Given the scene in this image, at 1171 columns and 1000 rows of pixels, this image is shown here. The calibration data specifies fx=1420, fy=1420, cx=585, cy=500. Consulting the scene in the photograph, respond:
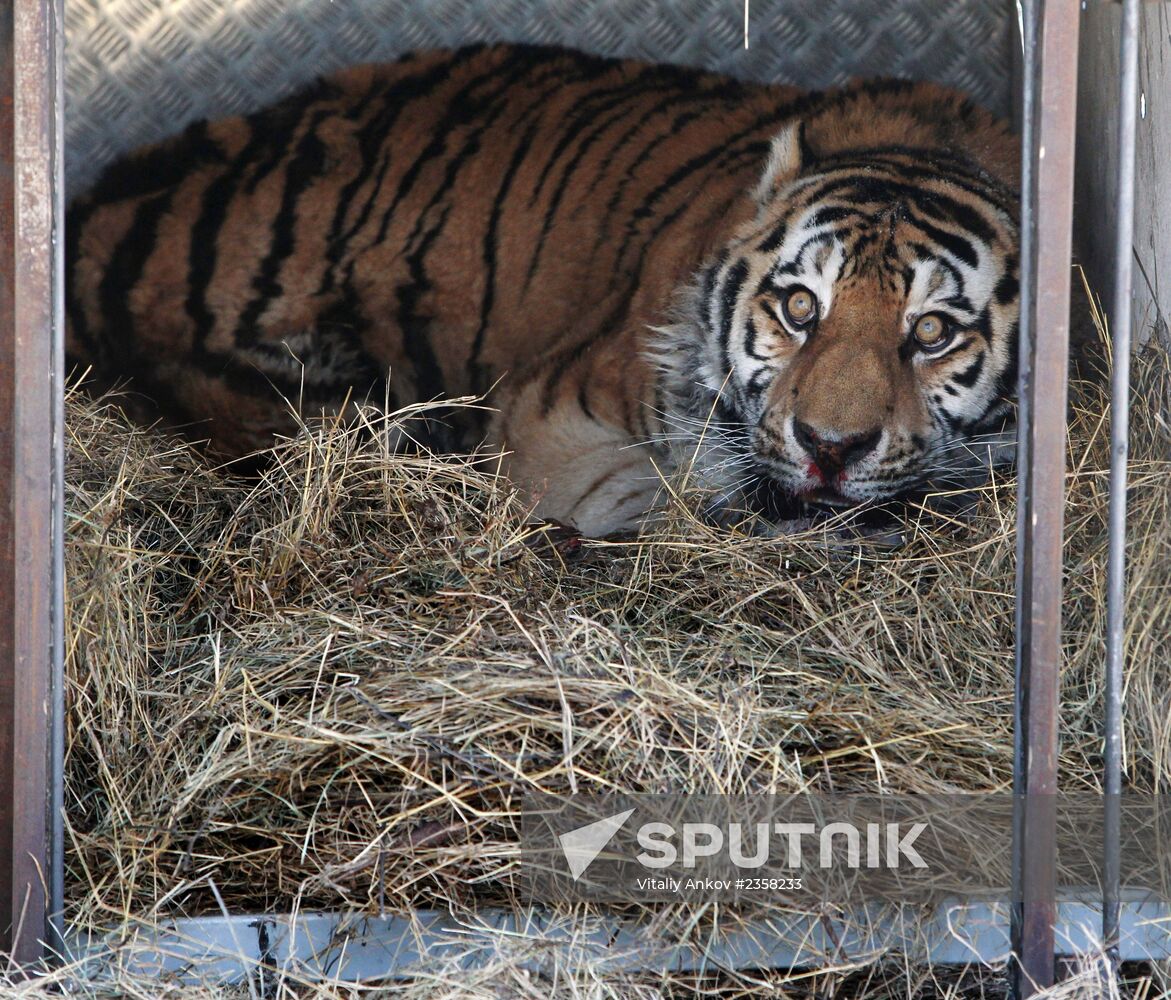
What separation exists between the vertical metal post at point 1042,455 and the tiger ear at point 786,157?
3.80 feet

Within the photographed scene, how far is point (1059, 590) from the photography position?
5.01ft

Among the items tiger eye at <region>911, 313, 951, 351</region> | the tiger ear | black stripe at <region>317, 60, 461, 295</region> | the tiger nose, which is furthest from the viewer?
black stripe at <region>317, 60, 461, 295</region>

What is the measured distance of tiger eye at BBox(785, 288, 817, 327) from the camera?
2533 millimetres

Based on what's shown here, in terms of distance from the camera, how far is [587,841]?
162 centimetres

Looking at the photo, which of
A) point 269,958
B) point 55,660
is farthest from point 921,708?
point 55,660

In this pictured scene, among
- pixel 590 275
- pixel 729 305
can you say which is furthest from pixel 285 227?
pixel 729 305

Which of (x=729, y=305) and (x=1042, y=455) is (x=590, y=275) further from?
(x=1042, y=455)

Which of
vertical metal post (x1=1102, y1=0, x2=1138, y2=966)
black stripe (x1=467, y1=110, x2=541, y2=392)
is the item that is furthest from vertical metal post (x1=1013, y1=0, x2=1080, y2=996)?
black stripe (x1=467, y1=110, x2=541, y2=392)

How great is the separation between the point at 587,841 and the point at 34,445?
75 cm

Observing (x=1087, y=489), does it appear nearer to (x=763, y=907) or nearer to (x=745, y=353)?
(x=745, y=353)

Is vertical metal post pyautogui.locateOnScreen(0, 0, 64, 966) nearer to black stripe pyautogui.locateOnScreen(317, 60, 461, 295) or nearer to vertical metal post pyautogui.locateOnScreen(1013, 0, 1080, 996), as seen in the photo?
vertical metal post pyautogui.locateOnScreen(1013, 0, 1080, 996)
